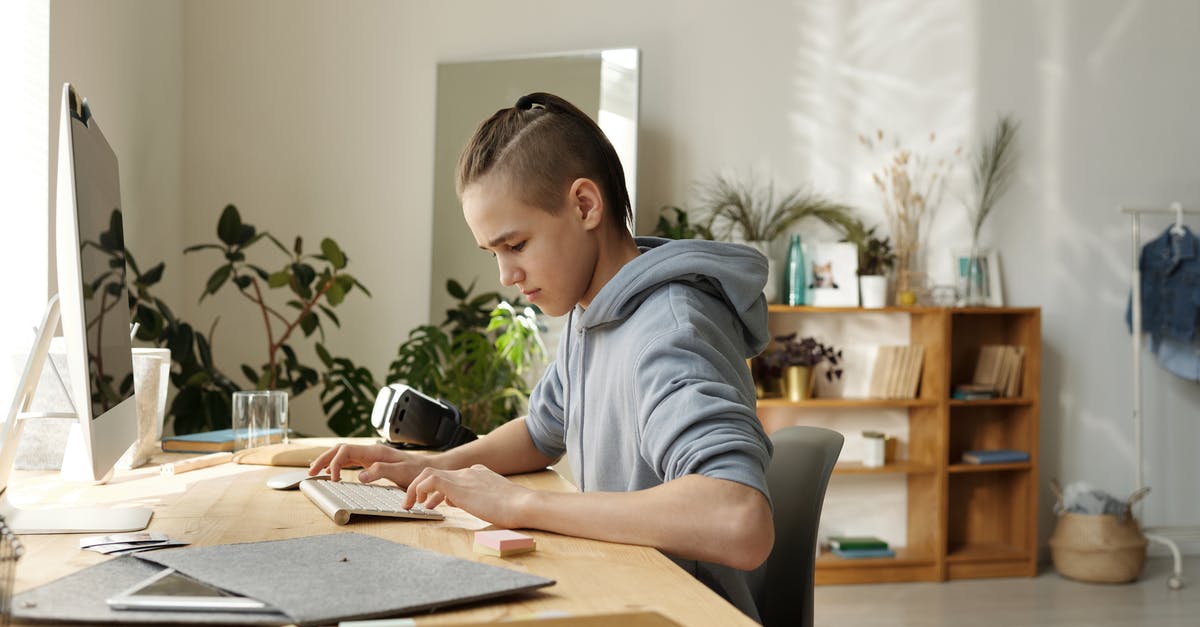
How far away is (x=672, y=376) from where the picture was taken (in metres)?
1.23

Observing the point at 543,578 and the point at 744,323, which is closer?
the point at 543,578

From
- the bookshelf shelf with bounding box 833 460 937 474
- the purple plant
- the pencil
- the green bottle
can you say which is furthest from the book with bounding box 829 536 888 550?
the pencil

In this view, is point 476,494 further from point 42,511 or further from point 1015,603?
point 1015,603

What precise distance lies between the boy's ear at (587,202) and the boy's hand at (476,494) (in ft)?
1.26

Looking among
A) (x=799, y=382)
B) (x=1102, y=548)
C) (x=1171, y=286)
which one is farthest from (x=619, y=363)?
(x=1171, y=286)

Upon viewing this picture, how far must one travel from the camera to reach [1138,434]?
461 cm

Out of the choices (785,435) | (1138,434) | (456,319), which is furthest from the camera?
(1138,434)

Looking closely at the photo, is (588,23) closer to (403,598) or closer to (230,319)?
(230,319)

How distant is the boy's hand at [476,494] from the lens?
1.23 meters

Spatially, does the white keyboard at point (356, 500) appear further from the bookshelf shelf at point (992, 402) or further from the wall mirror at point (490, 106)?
the bookshelf shelf at point (992, 402)

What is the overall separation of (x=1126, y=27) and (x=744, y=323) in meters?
4.29

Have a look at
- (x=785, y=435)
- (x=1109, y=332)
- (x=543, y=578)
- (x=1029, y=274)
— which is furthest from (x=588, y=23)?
(x=543, y=578)

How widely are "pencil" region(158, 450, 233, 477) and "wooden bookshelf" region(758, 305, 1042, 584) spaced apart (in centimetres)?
276

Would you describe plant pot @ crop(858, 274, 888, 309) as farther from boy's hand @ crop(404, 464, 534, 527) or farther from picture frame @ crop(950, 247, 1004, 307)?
boy's hand @ crop(404, 464, 534, 527)
